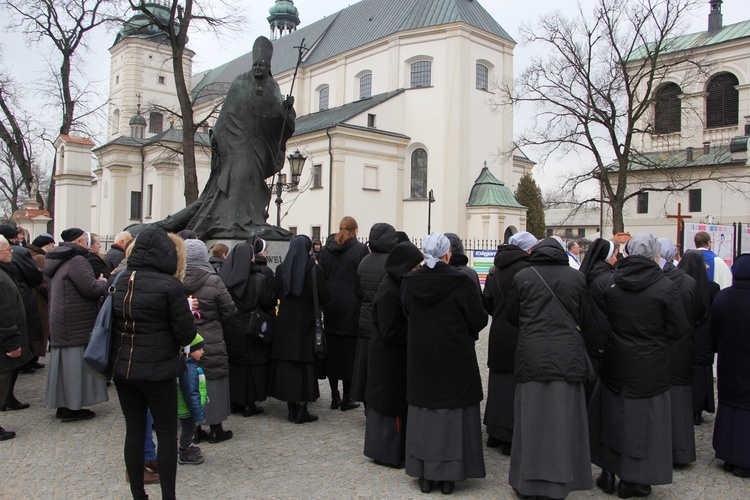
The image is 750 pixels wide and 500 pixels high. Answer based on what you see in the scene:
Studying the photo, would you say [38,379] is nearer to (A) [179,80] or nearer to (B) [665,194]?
(A) [179,80]

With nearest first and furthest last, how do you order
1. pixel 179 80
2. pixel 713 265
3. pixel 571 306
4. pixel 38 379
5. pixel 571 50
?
pixel 571 306 < pixel 713 265 < pixel 38 379 < pixel 179 80 < pixel 571 50

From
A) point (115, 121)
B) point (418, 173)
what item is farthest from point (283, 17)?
point (418, 173)

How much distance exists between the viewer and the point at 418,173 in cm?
3403

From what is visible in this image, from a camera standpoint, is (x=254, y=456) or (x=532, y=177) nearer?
Answer: (x=254, y=456)

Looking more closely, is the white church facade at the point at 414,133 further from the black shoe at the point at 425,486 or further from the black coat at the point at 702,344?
the black shoe at the point at 425,486

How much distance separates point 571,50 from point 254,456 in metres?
25.4

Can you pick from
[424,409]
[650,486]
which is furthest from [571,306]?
[650,486]

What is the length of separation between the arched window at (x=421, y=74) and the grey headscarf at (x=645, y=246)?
2984 cm

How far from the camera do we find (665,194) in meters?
39.7

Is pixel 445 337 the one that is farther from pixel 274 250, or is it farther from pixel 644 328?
pixel 274 250

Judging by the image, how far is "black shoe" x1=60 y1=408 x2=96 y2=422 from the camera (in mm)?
6285

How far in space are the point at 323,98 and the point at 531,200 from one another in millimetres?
15173

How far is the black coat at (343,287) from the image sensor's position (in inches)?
268

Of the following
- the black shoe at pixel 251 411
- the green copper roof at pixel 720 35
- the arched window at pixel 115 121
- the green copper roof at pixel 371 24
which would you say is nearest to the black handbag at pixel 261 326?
the black shoe at pixel 251 411
